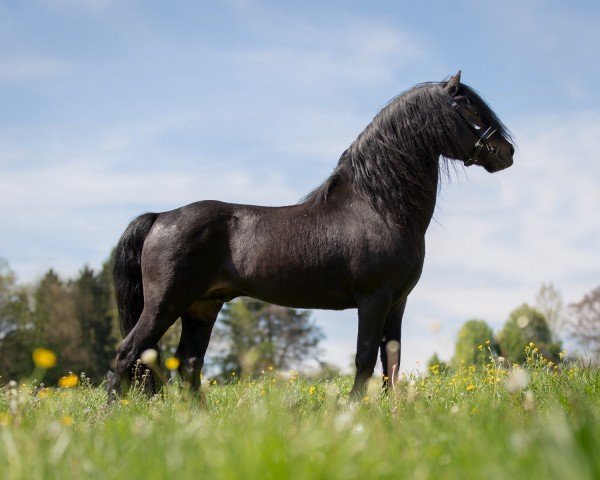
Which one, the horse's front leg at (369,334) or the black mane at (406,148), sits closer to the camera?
the horse's front leg at (369,334)

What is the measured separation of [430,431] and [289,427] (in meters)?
0.72

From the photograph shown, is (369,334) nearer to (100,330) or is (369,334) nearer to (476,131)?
(476,131)

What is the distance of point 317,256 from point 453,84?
2205 millimetres

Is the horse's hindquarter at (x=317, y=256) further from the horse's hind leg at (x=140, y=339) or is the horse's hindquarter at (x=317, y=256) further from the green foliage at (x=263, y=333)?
the green foliage at (x=263, y=333)

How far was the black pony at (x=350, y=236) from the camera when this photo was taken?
7195 millimetres

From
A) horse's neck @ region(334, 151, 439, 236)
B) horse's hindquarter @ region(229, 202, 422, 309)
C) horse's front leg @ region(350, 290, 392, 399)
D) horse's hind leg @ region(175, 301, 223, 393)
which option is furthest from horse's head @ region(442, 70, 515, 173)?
horse's hind leg @ region(175, 301, 223, 393)

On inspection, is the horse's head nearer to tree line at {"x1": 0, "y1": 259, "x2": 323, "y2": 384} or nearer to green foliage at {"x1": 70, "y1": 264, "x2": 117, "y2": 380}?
tree line at {"x1": 0, "y1": 259, "x2": 323, "y2": 384}

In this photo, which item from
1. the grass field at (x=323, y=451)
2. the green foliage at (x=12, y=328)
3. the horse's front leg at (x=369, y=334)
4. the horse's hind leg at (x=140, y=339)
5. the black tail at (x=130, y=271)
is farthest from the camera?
the green foliage at (x=12, y=328)

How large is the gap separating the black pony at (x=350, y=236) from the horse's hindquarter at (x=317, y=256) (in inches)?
0.4

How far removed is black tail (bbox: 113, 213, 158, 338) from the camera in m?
8.23

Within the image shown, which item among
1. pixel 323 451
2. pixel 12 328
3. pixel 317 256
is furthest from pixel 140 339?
pixel 12 328

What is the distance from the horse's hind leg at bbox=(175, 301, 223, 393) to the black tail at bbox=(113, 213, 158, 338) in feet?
1.83

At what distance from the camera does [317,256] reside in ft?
24.3

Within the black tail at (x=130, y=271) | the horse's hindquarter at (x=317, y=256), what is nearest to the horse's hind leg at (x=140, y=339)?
the black tail at (x=130, y=271)
